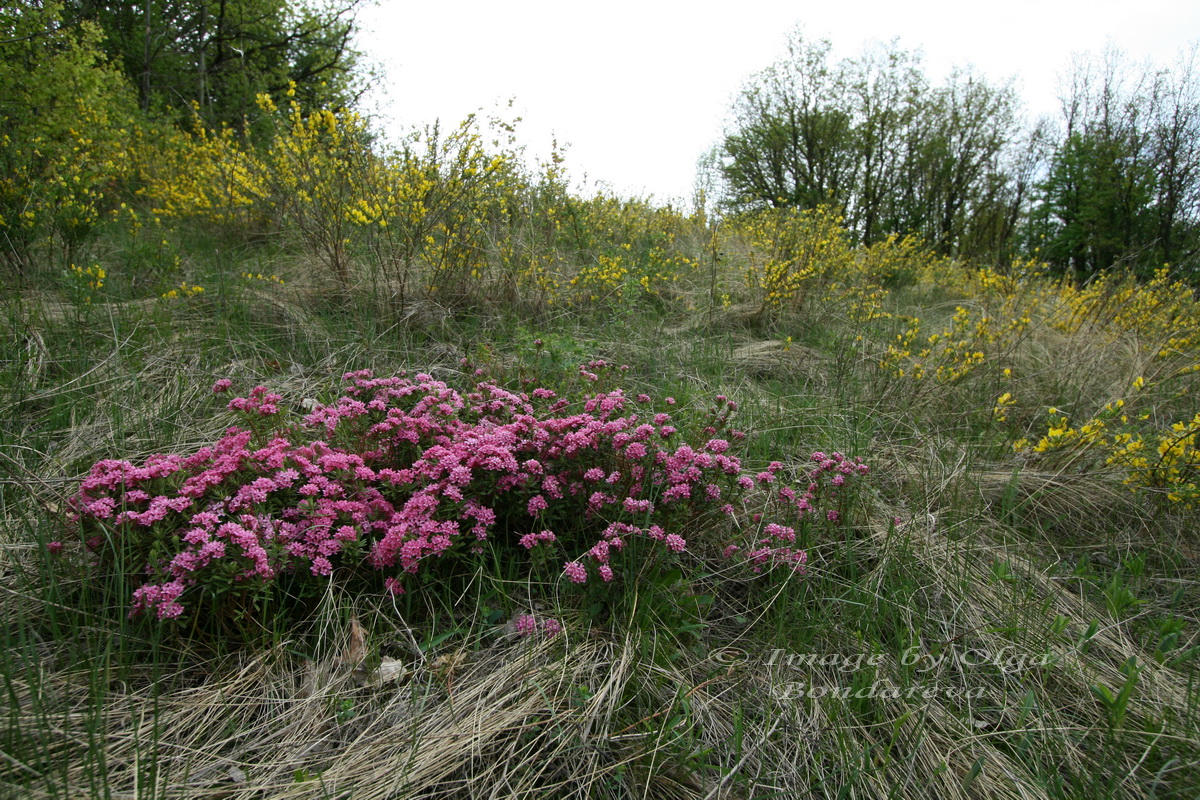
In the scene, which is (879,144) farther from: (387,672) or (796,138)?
(387,672)

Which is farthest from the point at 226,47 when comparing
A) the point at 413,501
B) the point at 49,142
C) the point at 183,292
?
the point at 413,501

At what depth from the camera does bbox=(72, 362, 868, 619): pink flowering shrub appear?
5.30ft

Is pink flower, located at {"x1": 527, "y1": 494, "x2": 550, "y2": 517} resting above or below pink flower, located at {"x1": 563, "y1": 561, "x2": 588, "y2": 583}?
above

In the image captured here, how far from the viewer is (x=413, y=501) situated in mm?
1783

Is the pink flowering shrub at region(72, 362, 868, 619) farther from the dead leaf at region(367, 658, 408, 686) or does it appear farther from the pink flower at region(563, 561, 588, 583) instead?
the dead leaf at region(367, 658, 408, 686)

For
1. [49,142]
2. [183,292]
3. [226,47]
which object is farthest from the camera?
[226,47]

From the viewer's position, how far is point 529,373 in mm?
3141

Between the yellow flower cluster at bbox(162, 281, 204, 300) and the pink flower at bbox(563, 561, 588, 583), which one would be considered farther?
the yellow flower cluster at bbox(162, 281, 204, 300)

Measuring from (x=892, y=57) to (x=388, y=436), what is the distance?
21.6 meters

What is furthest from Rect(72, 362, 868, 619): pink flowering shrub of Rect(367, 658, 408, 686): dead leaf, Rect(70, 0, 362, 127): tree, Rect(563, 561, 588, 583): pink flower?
Rect(70, 0, 362, 127): tree

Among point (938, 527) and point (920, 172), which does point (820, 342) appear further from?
point (920, 172)

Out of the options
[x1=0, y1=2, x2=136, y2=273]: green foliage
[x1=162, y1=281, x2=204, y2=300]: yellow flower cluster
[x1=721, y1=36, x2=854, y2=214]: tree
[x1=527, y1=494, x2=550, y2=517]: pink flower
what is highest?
[x1=721, y1=36, x2=854, y2=214]: tree

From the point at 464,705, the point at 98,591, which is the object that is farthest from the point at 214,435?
the point at 464,705

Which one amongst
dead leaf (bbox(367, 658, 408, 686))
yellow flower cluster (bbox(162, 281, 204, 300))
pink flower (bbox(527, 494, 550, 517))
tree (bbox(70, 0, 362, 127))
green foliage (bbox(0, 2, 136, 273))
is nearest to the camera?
dead leaf (bbox(367, 658, 408, 686))
